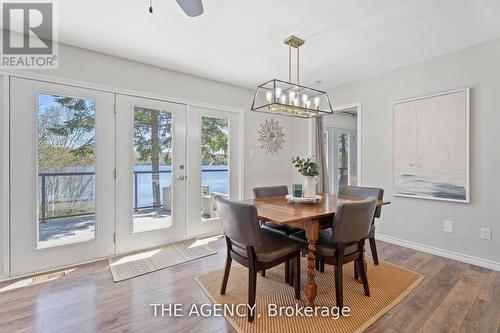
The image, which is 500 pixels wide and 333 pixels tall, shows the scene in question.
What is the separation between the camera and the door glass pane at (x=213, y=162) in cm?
375

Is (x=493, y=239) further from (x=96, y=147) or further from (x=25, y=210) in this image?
(x=25, y=210)

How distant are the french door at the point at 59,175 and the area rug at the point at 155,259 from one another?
1.09ft

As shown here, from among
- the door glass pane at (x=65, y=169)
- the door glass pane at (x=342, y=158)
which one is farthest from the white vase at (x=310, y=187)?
the door glass pane at (x=342, y=158)

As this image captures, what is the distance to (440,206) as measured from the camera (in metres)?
2.98

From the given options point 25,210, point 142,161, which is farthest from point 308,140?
point 25,210

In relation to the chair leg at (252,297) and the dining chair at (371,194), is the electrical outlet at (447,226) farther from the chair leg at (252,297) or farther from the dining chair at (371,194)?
the chair leg at (252,297)

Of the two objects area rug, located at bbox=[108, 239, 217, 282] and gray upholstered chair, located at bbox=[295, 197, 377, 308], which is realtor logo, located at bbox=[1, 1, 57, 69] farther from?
gray upholstered chair, located at bbox=[295, 197, 377, 308]

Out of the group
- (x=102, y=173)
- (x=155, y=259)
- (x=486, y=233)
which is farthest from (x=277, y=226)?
(x=486, y=233)

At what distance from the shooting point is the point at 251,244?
175 cm

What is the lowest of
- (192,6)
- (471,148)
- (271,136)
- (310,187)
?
(310,187)

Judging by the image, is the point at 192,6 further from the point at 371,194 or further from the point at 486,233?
the point at 486,233

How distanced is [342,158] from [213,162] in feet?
11.6

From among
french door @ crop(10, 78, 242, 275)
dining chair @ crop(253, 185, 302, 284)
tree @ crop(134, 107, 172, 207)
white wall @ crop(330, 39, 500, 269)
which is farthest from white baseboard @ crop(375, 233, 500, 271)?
tree @ crop(134, 107, 172, 207)

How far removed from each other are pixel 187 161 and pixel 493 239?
12.1 feet
